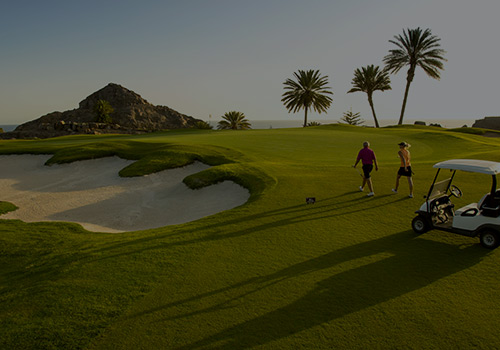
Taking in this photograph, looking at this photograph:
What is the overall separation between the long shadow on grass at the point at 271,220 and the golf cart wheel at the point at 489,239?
396 cm

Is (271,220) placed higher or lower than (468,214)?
lower

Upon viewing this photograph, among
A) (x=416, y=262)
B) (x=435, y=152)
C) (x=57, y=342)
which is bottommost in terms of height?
(x=57, y=342)

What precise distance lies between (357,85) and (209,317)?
75.8 m

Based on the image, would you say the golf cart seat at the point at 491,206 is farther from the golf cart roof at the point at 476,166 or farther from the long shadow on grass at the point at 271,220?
the long shadow on grass at the point at 271,220

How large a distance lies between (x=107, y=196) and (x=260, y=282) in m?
13.6

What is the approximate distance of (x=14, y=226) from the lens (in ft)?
41.6

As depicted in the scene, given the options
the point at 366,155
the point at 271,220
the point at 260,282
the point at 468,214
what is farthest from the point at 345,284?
the point at 366,155

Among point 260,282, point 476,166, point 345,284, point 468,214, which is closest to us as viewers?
point 345,284

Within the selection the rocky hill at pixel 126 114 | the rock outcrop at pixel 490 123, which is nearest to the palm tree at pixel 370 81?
the rock outcrop at pixel 490 123

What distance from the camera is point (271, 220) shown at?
37.8 feet

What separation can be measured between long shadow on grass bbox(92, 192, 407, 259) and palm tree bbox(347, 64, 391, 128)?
63.0 m

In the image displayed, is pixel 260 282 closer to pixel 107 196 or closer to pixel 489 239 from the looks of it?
pixel 489 239

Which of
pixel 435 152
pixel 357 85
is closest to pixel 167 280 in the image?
pixel 435 152

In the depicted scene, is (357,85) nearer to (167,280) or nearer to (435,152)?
(435,152)
